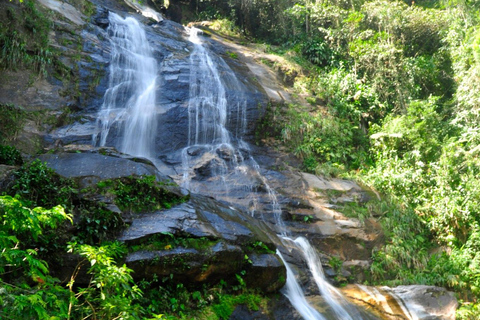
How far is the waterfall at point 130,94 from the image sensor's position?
11.7 metres

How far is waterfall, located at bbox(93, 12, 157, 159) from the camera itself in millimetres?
11727

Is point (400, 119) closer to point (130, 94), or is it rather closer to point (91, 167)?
point (130, 94)

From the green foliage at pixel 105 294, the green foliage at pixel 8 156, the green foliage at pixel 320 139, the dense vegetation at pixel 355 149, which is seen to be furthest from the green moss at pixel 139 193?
the green foliage at pixel 320 139

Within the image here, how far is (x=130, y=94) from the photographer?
518 inches

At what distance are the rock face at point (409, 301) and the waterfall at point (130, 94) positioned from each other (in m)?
7.34

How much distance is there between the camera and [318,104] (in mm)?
16422

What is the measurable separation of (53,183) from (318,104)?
12668mm

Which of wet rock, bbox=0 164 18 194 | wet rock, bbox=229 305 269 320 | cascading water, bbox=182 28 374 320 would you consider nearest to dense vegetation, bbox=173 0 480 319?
cascading water, bbox=182 28 374 320

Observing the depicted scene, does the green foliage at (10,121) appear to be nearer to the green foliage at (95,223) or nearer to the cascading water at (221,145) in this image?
the cascading water at (221,145)

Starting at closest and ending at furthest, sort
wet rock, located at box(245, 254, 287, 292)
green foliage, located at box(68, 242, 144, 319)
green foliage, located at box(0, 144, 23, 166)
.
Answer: green foliage, located at box(68, 242, 144, 319), green foliage, located at box(0, 144, 23, 166), wet rock, located at box(245, 254, 287, 292)

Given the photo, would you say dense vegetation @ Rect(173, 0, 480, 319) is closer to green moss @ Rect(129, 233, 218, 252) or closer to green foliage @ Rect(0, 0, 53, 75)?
green moss @ Rect(129, 233, 218, 252)

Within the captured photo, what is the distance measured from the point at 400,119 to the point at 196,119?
7926mm

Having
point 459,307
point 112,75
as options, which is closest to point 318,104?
point 112,75

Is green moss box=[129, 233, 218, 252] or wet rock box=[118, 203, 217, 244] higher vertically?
wet rock box=[118, 203, 217, 244]
